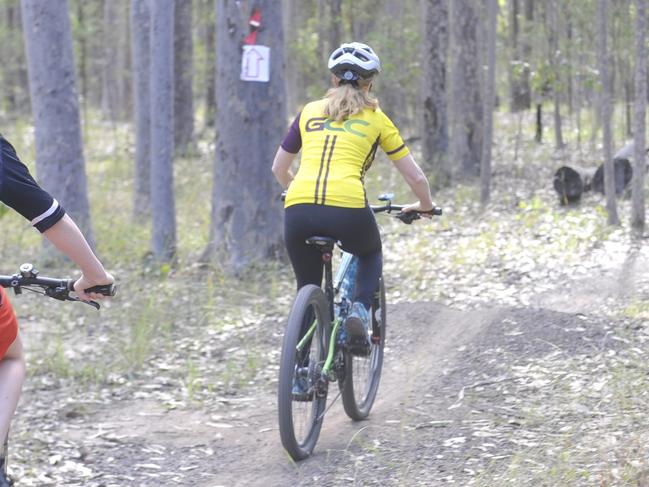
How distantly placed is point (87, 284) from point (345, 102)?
232 cm

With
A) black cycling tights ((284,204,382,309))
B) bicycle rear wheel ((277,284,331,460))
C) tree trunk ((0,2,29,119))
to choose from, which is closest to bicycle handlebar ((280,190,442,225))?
black cycling tights ((284,204,382,309))

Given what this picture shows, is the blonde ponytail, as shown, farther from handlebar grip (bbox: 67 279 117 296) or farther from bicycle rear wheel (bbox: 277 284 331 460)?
handlebar grip (bbox: 67 279 117 296)

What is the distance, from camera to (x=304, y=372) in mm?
5008

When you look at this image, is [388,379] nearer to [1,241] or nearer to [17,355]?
[17,355]

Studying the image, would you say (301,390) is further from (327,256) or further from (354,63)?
(354,63)

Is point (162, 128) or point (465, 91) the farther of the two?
point (465, 91)

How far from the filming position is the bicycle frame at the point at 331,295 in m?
5.09

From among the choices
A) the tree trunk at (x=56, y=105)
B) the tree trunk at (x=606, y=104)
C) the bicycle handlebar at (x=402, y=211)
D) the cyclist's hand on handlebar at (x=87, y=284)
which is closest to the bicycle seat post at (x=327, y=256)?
the bicycle handlebar at (x=402, y=211)

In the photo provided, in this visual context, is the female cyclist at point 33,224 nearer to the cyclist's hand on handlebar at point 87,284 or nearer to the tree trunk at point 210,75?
the cyclist's hand on handlebar at point 87,284

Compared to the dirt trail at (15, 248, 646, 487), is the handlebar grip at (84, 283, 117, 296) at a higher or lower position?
higher

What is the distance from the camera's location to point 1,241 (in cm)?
1103

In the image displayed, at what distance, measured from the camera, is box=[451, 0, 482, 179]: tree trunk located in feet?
52.4

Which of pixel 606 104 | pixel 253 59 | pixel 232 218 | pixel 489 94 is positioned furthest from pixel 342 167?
pixel 489 94

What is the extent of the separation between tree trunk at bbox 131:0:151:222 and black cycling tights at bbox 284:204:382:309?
9.35 meters
